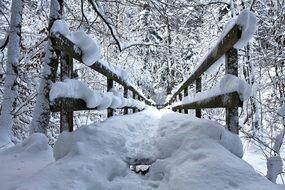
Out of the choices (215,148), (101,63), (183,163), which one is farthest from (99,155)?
(101,63)

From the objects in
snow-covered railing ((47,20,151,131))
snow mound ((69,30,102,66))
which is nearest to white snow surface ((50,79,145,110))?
snow-covered railing ((47,20,151,131))

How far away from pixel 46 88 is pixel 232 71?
11.0 feet

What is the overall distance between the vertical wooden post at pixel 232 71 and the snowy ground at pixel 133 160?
0.49 ft

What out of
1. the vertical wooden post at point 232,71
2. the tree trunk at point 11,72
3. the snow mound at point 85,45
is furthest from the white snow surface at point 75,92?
the tree trunk at point 11,72

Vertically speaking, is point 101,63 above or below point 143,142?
above

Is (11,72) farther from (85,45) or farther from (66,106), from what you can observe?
(66,106)

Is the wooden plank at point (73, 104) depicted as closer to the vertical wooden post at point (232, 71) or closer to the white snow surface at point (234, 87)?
the white snow surface at point (234, 87)

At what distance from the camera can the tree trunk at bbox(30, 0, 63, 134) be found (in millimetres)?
5512

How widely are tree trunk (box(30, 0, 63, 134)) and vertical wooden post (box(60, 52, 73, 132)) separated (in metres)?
2.16

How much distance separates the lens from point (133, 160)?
10.1 ft

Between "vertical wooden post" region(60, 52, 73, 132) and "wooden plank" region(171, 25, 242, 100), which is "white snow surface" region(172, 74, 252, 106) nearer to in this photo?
"wooden plank" region(171, 25, 242, 100)

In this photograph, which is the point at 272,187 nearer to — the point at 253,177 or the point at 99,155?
the point at 253,177

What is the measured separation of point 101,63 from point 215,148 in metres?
2.13

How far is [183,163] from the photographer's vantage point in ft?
8.61
